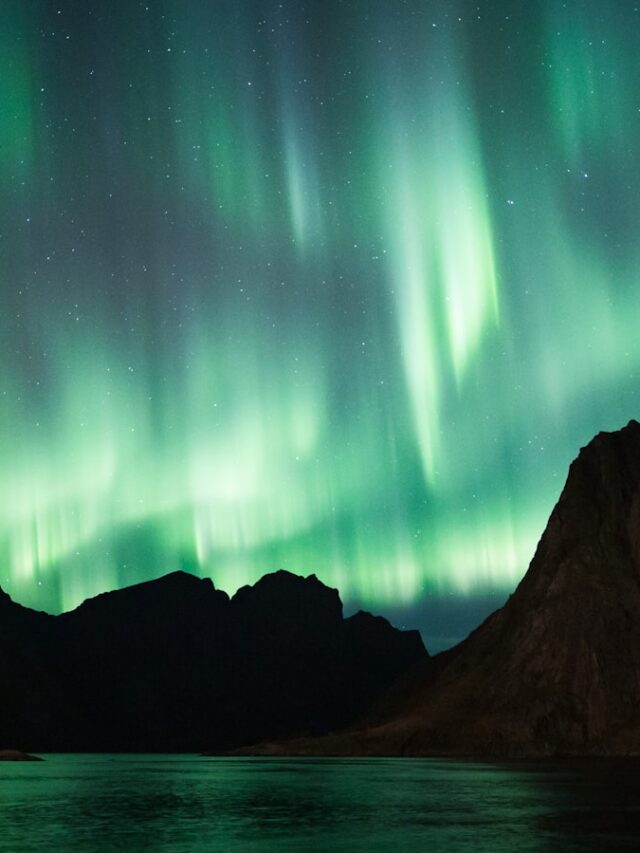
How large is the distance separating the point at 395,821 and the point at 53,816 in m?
25.3

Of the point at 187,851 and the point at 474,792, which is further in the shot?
the point at 474,792

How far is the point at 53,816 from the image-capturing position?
7506 cm

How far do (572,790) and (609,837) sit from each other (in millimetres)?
49817

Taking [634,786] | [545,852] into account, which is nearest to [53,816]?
[545,852]

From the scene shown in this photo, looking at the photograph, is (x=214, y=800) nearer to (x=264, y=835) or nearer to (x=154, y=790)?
(x=154, y=790)

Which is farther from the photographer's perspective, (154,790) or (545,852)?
(154,790)

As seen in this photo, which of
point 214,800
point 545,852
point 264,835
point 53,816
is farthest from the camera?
point 214,800

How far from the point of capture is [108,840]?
54188mm

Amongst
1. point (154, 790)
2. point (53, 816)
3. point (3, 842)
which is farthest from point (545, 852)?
point (154, 790)

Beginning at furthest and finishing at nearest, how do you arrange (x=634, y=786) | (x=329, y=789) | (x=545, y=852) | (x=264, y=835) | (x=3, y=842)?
1. (x=329, y=789)
2. (x=634, y=786)
3. (x=264, y=835)
4. (x=3, y=842)
5. (x=545, y=852)

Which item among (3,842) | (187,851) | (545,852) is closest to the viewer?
(545,852)

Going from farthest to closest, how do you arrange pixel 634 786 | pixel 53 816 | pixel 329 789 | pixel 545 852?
pixel 329 789, pixel 634 786, pixel 53 816, pixel 545 852

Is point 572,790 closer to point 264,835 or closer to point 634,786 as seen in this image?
point 634,786

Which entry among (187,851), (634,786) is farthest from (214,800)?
(187,851)
